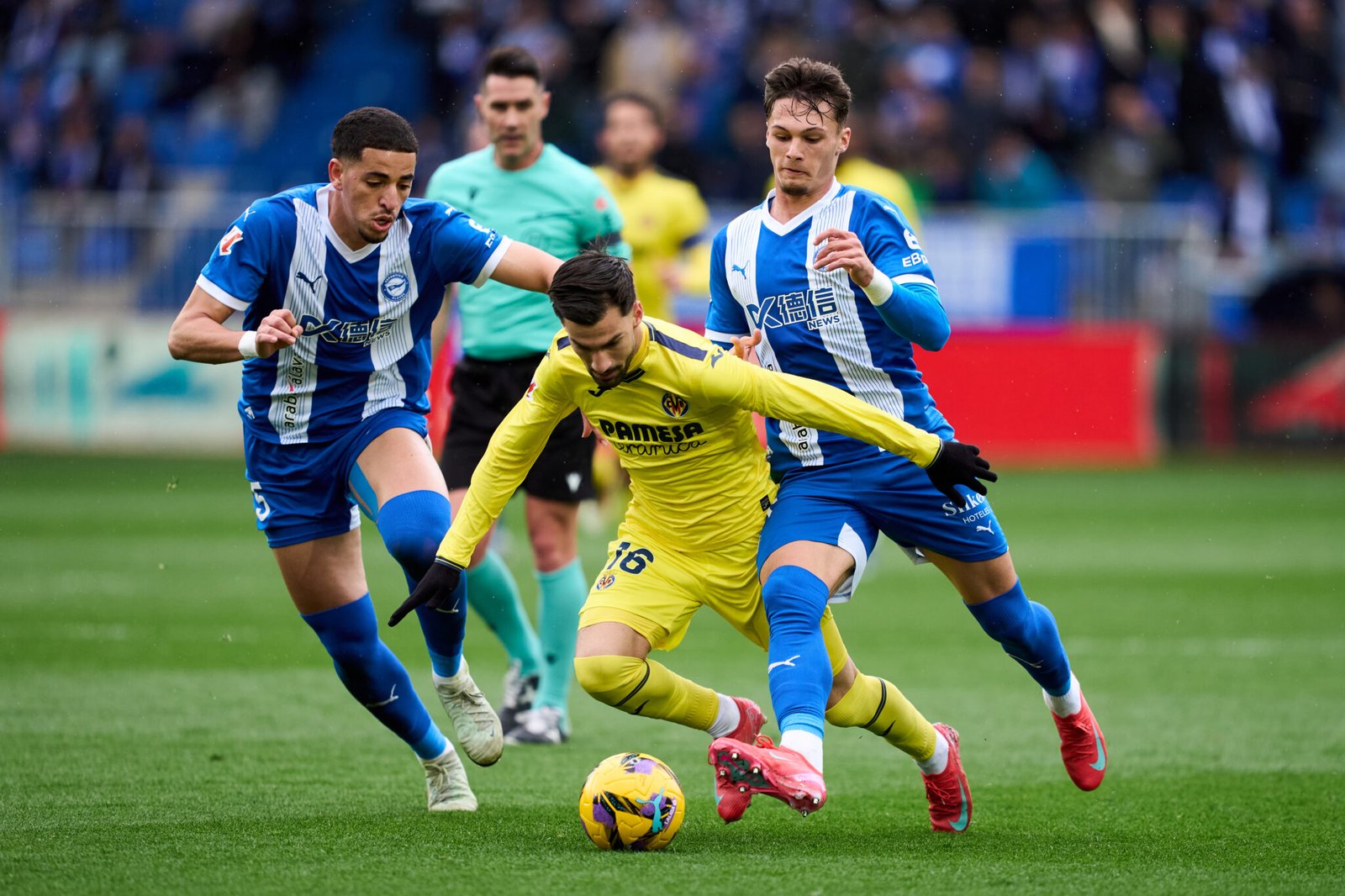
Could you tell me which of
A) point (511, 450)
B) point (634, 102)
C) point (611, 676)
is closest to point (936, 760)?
point (611, 676)

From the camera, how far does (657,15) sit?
20375 mm

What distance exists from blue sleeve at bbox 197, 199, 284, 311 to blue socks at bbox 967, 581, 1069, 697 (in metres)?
2.47

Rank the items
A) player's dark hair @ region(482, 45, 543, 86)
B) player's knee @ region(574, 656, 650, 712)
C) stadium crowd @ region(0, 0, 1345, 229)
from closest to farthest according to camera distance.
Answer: player's knee @ region(574, 656, 650, 712) → player's dark hair @ region(482, 45, 543, 86) → stadium crowd @ region(0, 0, 1345, 229)

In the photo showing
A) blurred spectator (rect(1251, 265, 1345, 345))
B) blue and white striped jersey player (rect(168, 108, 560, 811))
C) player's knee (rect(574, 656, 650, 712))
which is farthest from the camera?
blurred spectator (rect(1251, 265, 1345, 345))

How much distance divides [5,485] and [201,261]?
10.9ft

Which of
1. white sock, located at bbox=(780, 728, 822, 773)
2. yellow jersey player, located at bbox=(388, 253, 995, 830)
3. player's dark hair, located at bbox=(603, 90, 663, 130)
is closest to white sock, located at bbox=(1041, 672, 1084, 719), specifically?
yellow jersey player, located at bbox=(388, 253, 995, 830)

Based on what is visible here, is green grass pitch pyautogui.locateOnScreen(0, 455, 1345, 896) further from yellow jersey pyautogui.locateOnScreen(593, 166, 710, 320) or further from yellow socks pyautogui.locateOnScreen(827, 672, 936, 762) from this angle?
yellow jersey pyautogui.locateOnScreen(593, 166, 710, 320)

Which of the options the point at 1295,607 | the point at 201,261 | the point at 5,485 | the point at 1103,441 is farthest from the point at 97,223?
the point at 1295,607

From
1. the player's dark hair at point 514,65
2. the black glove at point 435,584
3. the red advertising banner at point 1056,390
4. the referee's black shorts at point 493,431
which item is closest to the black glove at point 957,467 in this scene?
the black glove at point 435,584

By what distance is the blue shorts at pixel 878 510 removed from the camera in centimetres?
513

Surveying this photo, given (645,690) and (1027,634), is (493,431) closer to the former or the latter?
(645,690)

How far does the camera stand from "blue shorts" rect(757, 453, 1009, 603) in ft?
16.8

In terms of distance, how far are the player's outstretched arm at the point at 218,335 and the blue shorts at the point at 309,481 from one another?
442mm

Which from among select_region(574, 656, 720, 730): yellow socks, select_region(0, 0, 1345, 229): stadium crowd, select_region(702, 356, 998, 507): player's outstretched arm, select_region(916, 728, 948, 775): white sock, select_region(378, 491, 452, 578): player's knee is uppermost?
select_region(0, 0, 1345, 229): stadium crowd
